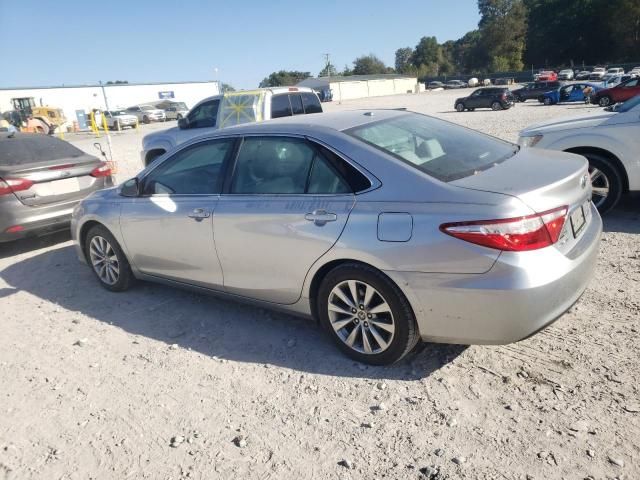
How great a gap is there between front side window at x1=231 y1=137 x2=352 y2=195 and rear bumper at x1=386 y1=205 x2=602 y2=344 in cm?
79

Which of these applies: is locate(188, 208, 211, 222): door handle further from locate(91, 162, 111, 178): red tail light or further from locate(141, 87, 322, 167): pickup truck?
locate(141, 87, 322, 167): pickup truck

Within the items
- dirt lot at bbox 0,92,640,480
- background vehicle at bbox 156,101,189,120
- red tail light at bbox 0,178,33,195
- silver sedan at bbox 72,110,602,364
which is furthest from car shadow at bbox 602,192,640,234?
background vehicle at bbox 156,101,189,120

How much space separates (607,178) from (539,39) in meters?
101

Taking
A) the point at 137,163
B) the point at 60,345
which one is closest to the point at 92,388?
the point at 60,345

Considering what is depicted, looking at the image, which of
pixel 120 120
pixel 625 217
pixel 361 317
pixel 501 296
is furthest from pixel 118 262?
pixel 120 120

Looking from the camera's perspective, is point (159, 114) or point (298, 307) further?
point (159, 114)

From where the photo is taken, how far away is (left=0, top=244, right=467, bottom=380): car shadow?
3324mm

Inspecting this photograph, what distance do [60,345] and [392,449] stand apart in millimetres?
2833

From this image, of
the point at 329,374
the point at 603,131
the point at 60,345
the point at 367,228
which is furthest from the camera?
the point at 603,131

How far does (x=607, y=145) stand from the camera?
545 centimetres

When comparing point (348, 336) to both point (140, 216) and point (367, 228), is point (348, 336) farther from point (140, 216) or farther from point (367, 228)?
point (140, 216)

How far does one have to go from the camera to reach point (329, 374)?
325 centimetres

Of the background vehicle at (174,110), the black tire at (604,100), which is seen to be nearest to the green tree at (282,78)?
the background vehicle at (174,110)

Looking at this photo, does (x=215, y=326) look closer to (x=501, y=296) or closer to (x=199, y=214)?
(x=199, y=214)
